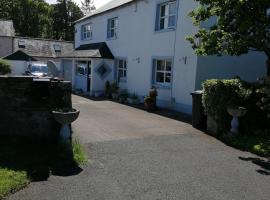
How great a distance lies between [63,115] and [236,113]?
496 cm

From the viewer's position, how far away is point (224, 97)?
9883mm

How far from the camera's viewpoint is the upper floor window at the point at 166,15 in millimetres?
16047

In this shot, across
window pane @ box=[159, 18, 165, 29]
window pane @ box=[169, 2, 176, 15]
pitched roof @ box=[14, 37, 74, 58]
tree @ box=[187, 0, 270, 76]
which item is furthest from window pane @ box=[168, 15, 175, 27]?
pitched roof @ box=[14, 37, 74, 58]

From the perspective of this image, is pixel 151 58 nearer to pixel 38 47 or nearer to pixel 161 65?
pixel 161 65

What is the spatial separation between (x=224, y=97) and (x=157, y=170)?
407 centimetres

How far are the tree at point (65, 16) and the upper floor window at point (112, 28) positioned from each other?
41.6 metres

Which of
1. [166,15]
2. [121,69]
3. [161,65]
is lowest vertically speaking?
[121,69]

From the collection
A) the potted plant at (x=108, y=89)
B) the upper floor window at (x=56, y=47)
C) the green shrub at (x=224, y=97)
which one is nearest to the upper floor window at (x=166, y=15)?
the potted plant at (x=108, y=89)

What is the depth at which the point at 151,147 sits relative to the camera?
864 cm

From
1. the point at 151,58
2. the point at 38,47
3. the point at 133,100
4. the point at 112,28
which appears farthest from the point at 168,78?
the point at 38,47

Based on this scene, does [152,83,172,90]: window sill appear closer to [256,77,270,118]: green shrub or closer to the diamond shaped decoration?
the diamond shaped decoration

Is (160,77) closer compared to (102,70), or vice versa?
(160,77)

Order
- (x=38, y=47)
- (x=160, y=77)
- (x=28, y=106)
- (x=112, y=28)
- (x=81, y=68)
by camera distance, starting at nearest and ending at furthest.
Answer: (x=28, y=106)
(x=160, y=77)
(x=112, y=28)
(x=81, y=68)
(x=38, y=47)

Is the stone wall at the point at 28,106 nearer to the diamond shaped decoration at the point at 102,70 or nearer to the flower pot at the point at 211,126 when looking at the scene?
the flower pot at the point at 211,126
